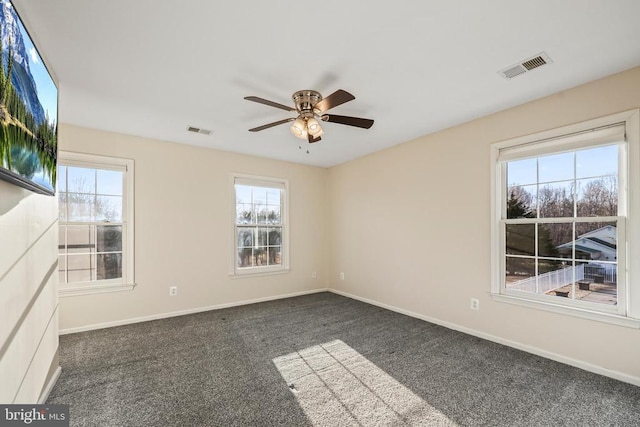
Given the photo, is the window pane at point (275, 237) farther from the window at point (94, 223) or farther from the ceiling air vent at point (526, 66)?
the ceiling air vent at point (526, 66)

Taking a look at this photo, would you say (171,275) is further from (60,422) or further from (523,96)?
(523,96)

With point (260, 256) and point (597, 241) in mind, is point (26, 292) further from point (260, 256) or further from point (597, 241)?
point (597, 241)

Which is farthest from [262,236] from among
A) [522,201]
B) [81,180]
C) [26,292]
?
[522,201]

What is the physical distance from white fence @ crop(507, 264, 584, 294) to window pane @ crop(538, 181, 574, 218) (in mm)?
523

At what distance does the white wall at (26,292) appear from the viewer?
1432mm

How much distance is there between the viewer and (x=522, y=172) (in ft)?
9.88

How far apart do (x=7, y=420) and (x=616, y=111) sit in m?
4.59

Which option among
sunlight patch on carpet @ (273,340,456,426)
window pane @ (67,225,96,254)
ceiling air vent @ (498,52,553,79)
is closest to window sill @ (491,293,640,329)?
sunlight patch on carpet @ (273,340,456,426)

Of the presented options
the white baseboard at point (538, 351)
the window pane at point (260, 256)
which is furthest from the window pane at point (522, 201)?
the window pane at point (260, 256)

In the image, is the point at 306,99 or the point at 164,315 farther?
the point at 164,315

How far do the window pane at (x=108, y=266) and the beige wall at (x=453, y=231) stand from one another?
3.50 meters

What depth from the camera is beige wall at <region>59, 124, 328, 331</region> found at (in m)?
3.56

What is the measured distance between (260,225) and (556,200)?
4.05m

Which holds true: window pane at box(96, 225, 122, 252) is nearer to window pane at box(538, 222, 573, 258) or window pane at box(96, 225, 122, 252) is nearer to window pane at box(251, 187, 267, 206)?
window pane at box(251, 187, 267, 206)
